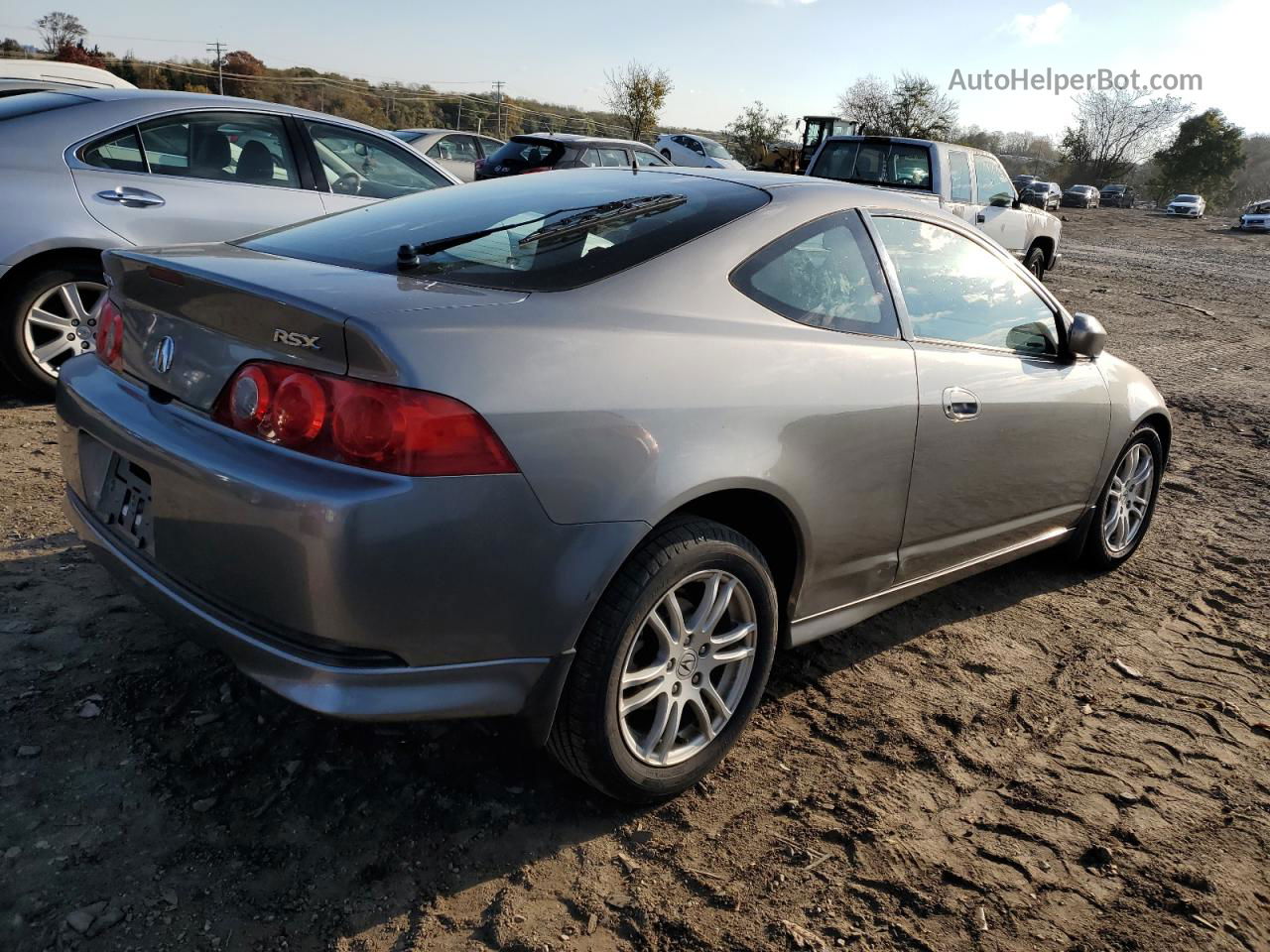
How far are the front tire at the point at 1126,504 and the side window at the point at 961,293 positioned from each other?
92cm

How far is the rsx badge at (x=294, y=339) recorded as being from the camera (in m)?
1.98

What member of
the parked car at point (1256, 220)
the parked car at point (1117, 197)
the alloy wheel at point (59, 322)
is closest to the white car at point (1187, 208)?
the parked car at point (1256, 220)

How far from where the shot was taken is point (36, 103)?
5012mm

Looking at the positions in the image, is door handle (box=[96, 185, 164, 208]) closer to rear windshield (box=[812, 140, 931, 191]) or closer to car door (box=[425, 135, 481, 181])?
rear windshield (box=[812, 140, 931, 191])

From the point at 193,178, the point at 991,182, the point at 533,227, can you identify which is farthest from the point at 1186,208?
the point at 533,227

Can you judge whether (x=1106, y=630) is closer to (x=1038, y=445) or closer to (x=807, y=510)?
(x=1038, y=445)

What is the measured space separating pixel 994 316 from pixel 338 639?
8.34 feet

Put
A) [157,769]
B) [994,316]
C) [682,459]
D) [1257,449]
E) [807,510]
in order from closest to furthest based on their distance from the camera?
1. [682,459]
2. [157,769]
3. [807,510]
4. [994,316]
5. [1257,449]

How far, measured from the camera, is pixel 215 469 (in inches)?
79.4

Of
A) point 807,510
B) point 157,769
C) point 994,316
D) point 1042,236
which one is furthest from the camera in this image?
point 1042,236

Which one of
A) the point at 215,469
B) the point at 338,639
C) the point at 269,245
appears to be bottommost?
the point at 338,639

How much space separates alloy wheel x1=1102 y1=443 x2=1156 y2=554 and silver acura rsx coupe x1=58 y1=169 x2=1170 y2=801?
4.15 ft

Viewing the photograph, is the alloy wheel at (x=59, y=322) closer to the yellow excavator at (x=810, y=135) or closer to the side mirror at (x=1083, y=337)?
the side mirror at (x=1083, y=337)

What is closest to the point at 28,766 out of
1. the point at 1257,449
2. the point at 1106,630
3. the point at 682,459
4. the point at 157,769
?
the point at 157,769
